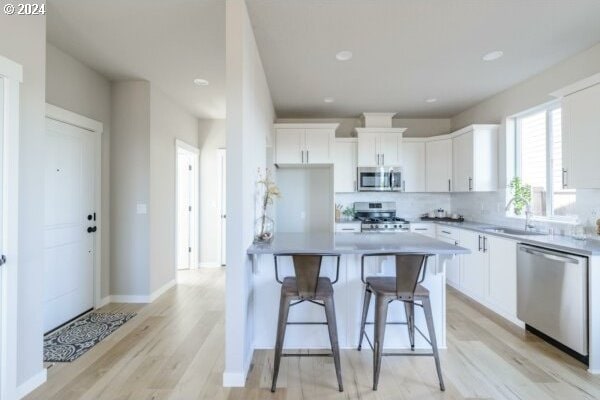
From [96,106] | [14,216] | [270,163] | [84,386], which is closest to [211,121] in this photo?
[270,163]

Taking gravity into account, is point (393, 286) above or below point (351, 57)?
below

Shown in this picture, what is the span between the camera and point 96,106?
3479 mm

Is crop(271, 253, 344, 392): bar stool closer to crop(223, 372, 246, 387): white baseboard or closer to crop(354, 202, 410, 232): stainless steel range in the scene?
crop(223, 372, 246, 387): white baseboard

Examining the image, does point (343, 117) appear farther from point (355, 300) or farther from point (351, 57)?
point (355, 300)

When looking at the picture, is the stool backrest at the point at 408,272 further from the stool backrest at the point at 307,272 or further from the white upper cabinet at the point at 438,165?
the white upper cabinet at the point at 438,165

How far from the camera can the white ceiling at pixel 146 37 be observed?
2.30m

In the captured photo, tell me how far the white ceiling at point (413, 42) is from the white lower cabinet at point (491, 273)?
1890mm

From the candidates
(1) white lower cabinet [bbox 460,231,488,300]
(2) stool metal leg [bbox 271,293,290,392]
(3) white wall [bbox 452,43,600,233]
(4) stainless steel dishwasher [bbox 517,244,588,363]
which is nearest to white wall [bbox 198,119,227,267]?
(2) stool metal leg [bbox 271,293,290,392]

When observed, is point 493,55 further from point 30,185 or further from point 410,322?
point 30,185

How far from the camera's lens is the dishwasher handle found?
2.41 m

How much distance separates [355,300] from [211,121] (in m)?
4.18

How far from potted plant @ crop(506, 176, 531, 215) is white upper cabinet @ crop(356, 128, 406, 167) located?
1.65m

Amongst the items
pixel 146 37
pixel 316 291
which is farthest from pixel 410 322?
pixel 146 37

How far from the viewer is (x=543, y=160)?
354 centimetres
